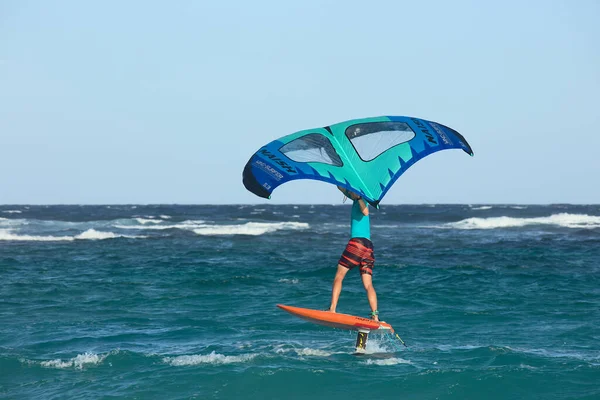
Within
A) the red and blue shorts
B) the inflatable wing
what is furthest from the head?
the red and blue shorts

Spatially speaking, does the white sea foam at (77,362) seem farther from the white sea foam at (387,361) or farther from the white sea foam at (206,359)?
the white sea foam at (387,361)

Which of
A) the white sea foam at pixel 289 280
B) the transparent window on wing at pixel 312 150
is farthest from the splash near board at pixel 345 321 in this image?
the white sea foam at pixel 289 280

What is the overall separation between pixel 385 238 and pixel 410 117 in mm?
30418

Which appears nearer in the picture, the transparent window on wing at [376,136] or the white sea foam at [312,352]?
the transparent window on wing at [376,136]

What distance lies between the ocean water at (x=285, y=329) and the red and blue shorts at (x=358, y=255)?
4.83 feet

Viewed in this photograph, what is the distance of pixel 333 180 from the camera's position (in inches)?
363

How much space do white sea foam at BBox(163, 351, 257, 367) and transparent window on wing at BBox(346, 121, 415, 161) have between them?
139 inches

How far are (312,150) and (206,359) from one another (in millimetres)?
3522

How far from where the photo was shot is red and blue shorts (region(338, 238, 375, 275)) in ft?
32.9

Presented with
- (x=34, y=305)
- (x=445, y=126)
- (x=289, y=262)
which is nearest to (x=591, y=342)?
(x=445, y=126)

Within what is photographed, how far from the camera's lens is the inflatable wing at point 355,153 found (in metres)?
9.28

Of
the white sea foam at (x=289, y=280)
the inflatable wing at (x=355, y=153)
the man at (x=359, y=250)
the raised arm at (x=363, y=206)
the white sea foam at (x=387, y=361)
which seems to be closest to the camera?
the inflatable wing at (x=355, y=153)

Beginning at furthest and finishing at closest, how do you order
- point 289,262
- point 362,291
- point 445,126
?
point 289,262 < point 362,291 < point 445,126

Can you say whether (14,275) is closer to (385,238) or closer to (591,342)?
(591,342)
